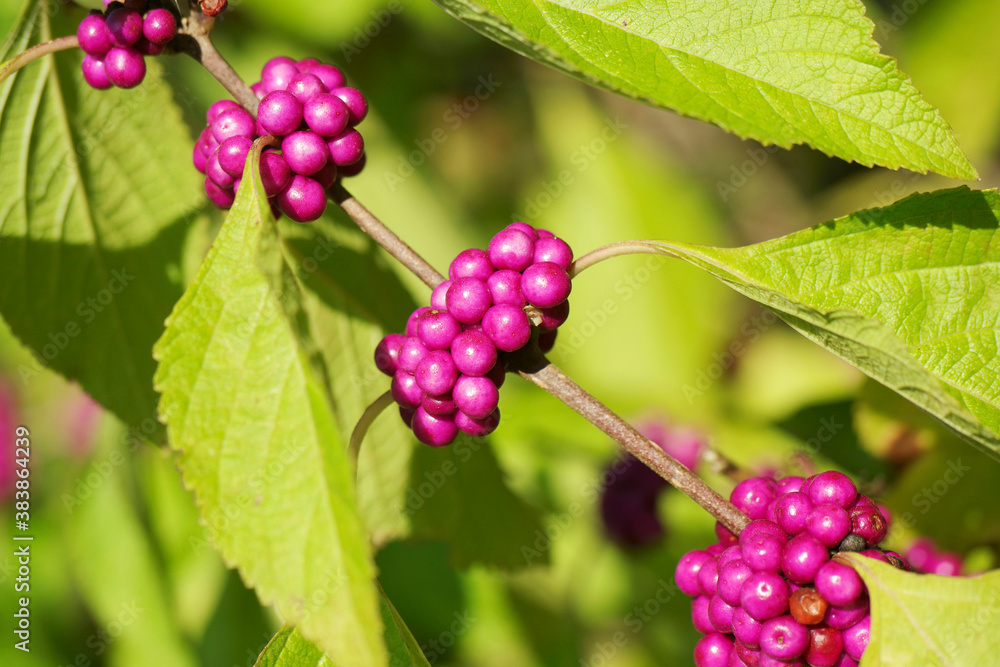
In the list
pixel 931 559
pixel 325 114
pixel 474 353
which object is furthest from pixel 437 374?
pixel 931 559

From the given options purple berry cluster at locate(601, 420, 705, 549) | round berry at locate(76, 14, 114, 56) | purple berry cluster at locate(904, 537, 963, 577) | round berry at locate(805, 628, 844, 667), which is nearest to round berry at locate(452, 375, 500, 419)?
round berry at locate(805, 628, 844, 667)

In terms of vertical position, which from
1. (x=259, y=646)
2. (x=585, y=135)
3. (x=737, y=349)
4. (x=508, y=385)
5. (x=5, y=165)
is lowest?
(x=259, y=646)

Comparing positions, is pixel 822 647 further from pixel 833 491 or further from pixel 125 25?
pixel 125 25

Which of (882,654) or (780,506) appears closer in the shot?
(882,654)

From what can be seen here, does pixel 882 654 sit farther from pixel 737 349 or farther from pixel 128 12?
pixel 737 349

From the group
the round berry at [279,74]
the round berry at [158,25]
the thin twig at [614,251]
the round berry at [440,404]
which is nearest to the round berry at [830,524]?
the thin twig at [614,251]

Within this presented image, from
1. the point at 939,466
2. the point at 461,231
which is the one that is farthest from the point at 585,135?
the point at 939,466

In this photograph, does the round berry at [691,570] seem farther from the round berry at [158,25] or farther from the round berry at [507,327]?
the round berry at [158,25]
